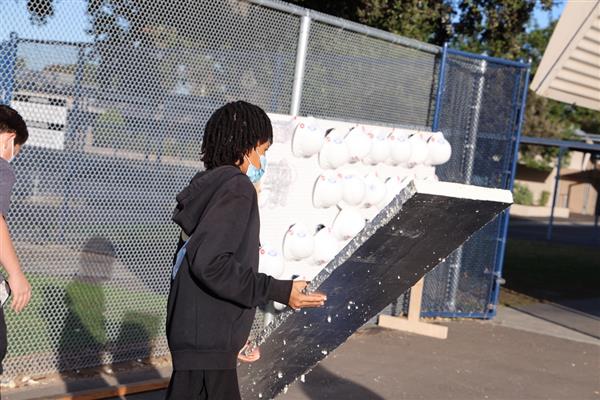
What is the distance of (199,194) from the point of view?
315 centimetres

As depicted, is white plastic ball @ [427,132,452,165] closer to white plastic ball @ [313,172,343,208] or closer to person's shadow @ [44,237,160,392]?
white plastic ball @ [313,172,343,208]

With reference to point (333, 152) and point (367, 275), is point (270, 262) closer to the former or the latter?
point (333, 152)

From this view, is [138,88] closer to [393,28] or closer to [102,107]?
[102,107]

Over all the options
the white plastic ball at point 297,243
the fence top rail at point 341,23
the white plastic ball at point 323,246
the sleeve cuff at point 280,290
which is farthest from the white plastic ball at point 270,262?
the sleeve cuff at point 280,290

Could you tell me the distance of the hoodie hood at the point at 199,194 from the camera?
3.12 m

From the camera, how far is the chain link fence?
5.78 m

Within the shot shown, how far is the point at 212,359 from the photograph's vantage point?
3158mm

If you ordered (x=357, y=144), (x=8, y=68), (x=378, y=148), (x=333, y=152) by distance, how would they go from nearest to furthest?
1. (x=8, y=68)
2. (x=333, y=152)
3. (x=357, y=144)
4. (x=378, y=148)

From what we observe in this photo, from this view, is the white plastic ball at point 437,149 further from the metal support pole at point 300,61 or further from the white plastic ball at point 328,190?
the metal support pole at point 300,61

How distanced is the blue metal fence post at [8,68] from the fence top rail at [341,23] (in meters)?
2.09

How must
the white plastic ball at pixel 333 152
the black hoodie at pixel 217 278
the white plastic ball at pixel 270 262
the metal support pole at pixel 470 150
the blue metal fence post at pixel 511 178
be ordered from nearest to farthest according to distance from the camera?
the black hoodie at pixel 217 278 < the white plastic ball at pixel 270 262 < the white plastic ball at pixel 333 152 < the metal support pole at pixel 470 150 < the blue metal fence post at pixel 511 178

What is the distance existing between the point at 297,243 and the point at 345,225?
0.61 m

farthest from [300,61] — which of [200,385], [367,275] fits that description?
[200,385]

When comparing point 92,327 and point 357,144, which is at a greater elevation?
point 357,144
